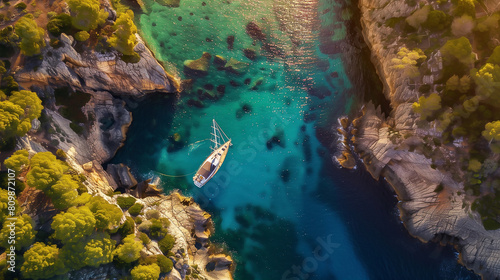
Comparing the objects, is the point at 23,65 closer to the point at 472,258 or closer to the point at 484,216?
the point at 484,216

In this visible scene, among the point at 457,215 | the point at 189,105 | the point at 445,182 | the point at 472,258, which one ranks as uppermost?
the point at 189,105

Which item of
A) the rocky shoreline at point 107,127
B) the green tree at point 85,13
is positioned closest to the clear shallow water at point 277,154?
the rocky shoreline at point 107,127

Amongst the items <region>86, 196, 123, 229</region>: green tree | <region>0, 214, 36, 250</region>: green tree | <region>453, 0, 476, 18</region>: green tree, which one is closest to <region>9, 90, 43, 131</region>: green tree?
<region>0, 214, 36, 250</region>: green tree

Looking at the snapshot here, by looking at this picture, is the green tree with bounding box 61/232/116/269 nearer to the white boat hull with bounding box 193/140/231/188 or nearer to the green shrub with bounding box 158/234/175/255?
the green shrub with bounding box 158/234/175/255

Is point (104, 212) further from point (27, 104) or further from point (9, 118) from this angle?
point (27, 104)

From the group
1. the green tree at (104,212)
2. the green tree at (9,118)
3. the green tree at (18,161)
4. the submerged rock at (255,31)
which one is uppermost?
the submerged rock at (255,31)

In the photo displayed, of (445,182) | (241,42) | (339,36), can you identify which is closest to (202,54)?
(241,42)

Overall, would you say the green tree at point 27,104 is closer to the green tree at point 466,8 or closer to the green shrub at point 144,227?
the green shrub at point 144,227
